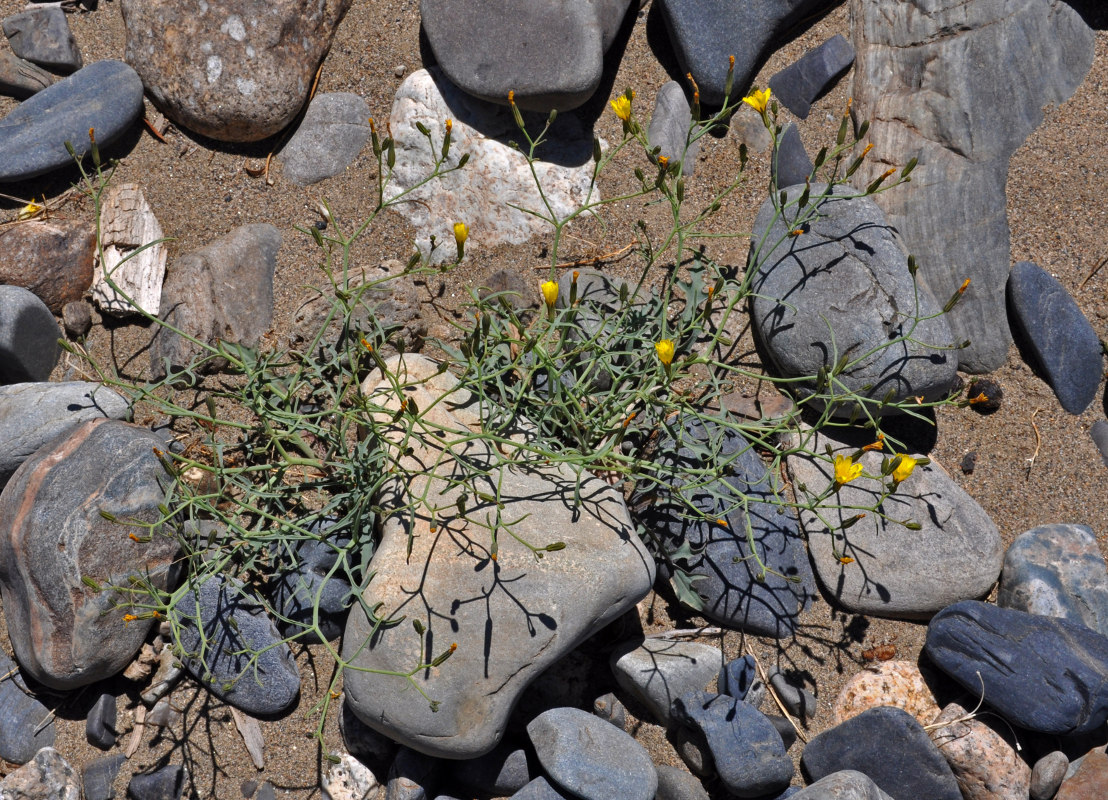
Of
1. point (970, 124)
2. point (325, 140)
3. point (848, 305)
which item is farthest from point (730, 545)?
point (325, 140)

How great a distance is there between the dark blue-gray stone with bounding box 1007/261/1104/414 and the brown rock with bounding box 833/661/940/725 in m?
0.93

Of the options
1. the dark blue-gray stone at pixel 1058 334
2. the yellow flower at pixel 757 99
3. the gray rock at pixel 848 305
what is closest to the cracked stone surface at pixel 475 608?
the gray rock at pixel 848 305

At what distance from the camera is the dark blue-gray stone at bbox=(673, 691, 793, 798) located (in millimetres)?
2172

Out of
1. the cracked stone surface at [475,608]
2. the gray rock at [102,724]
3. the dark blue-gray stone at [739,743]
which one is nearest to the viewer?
the cracked stone surface at [475,608]

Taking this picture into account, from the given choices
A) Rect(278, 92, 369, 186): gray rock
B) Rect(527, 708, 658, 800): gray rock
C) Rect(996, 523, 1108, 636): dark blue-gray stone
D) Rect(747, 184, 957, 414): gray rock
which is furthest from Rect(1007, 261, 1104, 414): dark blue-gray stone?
Rect(278, 92, 369, 186): gray rock

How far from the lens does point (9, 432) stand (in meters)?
2.32

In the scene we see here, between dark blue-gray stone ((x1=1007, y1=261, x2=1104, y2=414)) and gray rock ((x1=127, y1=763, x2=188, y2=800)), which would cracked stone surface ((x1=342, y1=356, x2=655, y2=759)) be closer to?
gray rock ((x1=127, y1=763, x2=188, y2=800))

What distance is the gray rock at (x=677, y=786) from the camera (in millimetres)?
2215

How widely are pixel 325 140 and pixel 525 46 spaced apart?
0.69 metres

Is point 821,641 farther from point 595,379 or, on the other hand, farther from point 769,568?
point 595,379

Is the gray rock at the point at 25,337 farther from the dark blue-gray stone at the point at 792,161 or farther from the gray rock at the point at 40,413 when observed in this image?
the dark blue-gray stone at the point at 792,161

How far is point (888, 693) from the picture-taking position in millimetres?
2346

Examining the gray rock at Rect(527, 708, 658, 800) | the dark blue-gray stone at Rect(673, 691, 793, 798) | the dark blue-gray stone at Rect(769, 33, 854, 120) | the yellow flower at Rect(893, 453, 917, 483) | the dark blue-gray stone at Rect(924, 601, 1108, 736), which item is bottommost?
the gray rock at Rect(527, 708, 658, 800)

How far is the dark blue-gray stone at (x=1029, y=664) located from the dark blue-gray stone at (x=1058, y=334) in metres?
0.69
